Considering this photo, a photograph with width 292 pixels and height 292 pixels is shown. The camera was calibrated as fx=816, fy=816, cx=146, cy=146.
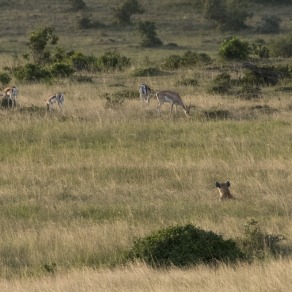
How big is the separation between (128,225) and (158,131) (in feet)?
23.0

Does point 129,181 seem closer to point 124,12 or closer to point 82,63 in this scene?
point 82,63

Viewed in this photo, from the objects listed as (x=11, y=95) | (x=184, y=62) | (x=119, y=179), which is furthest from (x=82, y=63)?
(x=119, y=179)

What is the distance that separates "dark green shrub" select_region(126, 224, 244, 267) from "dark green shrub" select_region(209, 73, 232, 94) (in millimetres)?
14601

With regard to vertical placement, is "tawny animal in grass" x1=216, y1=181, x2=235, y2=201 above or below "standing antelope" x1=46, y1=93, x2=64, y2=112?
below

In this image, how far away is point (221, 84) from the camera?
79.6 ft

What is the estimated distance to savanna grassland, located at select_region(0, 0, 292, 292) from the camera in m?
8.02

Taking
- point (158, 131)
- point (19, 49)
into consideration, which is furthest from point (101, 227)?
point (19, 49)

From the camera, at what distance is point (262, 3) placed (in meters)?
61.0

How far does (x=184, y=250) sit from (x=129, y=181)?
441 cm

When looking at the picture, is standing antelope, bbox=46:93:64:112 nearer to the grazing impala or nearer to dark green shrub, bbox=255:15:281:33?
the grazing impala

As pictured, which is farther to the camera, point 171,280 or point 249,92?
point 249,92

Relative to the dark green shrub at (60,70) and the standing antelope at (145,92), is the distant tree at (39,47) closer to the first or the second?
the dark green shrub at (60,70)

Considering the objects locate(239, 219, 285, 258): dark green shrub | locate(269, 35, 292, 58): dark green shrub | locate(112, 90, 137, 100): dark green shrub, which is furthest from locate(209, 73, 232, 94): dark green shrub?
locate(239, 219, 285, 258): dark green shrub

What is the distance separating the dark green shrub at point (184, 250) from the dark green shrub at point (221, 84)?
14.6 metres
